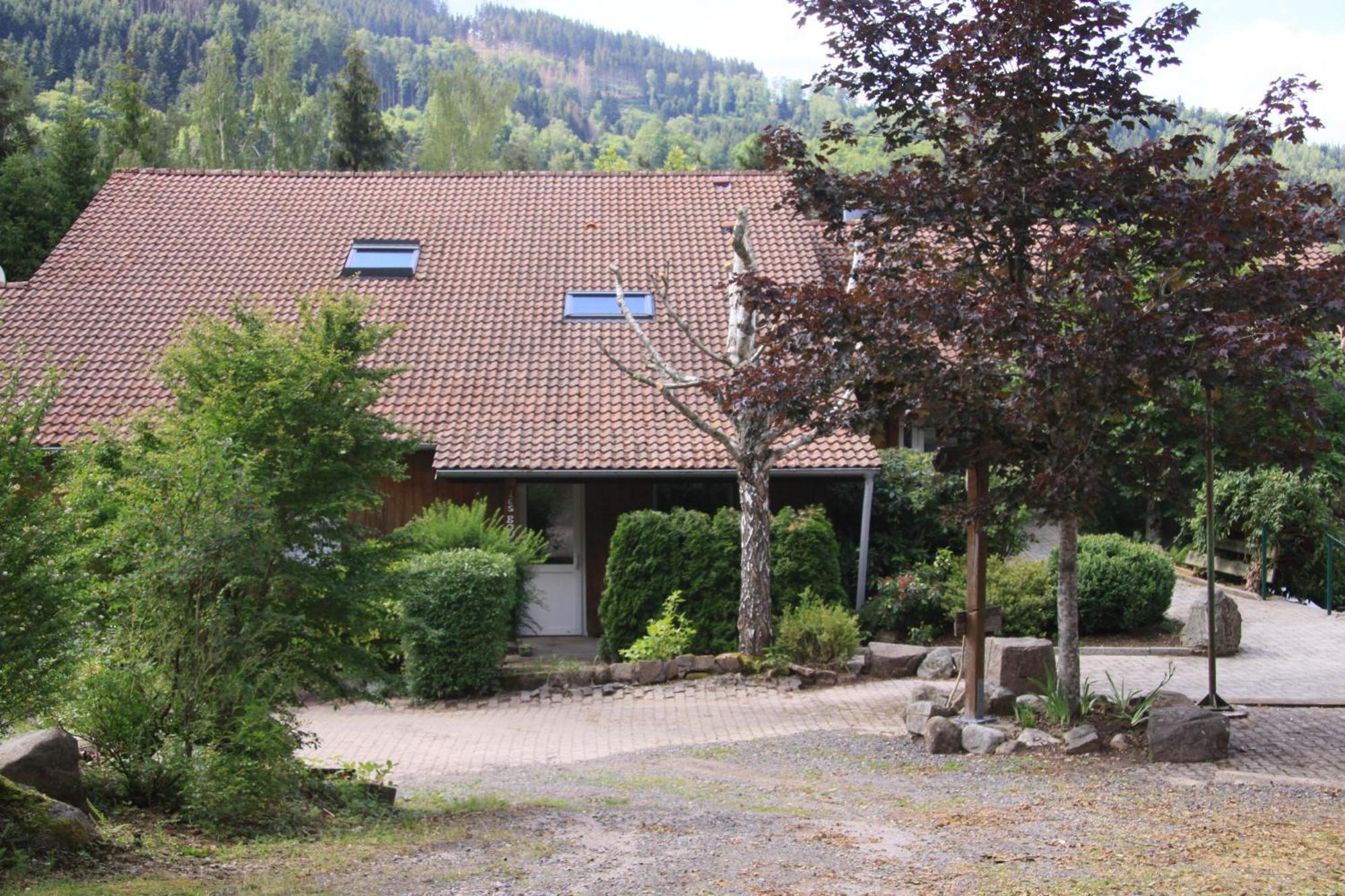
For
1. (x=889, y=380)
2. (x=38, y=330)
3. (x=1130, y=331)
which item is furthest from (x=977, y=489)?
(x=38, y=330)

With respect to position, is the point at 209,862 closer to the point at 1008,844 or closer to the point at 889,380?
the point at 1008,844

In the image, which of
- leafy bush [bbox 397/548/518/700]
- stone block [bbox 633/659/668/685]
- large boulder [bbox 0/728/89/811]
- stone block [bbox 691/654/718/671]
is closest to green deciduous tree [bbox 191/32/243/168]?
leafy bush [bbox 397/548/518/700]

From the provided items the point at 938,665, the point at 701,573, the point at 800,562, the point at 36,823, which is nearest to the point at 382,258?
the point at 701,573

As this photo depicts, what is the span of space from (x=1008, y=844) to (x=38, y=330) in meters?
16.6

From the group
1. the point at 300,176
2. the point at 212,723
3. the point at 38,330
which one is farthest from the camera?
the point at 300,176

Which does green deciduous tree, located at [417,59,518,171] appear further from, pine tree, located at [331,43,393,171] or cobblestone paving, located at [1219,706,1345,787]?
cobblestone paving, located at [1219,706,1345,787]

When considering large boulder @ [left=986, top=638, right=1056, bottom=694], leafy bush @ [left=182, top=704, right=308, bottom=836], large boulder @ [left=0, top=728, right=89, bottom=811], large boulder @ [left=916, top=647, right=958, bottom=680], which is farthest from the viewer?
large boulder @ [left=916, top=647, right=958, bottom=680]

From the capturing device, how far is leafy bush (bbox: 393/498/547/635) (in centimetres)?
1509

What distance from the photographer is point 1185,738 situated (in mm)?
9297

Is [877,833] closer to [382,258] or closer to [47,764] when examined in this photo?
[47,764]

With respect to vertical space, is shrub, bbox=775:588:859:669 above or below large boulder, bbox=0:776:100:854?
below

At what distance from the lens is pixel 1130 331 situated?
347 inches

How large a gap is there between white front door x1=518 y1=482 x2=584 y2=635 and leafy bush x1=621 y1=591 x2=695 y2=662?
305cm

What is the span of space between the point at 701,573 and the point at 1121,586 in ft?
17.3
